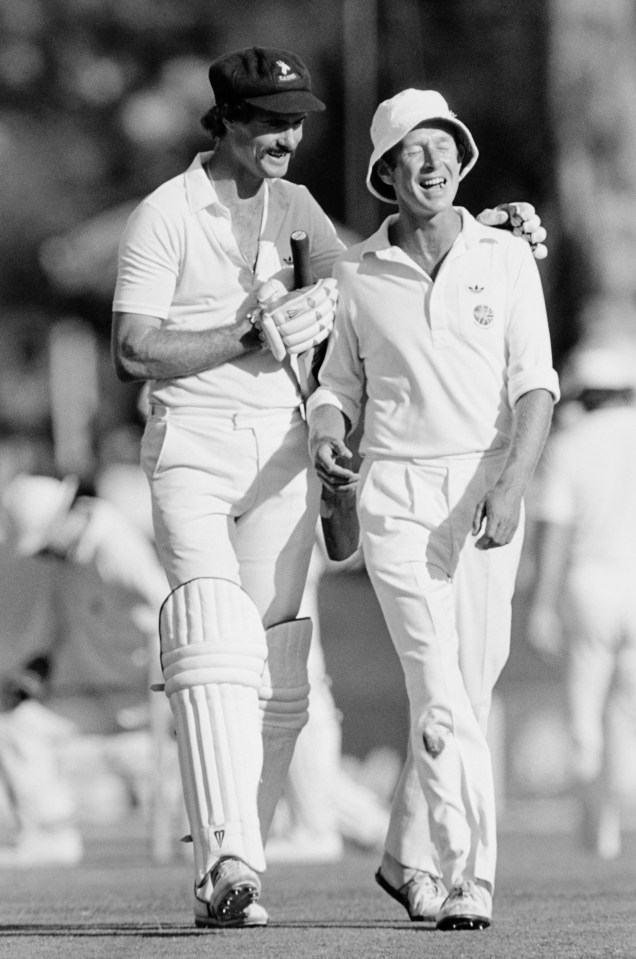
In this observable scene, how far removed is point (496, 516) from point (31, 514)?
5143 millimetres

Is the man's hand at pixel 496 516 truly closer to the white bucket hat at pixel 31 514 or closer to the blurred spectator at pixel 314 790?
the blurred spectator at pixel 314 790

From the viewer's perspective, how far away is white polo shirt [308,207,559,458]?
19.5 ft

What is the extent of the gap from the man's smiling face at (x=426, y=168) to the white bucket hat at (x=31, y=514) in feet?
15.5

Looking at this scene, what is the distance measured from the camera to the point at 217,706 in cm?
597

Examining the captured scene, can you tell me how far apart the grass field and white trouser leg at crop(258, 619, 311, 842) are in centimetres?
34

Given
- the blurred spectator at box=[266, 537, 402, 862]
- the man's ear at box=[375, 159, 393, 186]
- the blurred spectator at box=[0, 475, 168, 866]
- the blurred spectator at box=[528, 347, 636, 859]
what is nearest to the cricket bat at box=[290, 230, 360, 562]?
the man's ear at box=[375, 159, 393, 186]

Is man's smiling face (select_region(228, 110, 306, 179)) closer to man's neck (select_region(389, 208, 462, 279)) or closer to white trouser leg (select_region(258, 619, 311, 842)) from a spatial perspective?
man's neck (select_region(389, 208, 462, 279))

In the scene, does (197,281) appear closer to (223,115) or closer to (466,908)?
(223,115)

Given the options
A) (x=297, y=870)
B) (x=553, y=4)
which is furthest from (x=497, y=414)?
(x=553, y=4)

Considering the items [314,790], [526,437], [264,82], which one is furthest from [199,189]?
[314,790]

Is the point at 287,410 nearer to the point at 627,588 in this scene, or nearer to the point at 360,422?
the point at 360,422

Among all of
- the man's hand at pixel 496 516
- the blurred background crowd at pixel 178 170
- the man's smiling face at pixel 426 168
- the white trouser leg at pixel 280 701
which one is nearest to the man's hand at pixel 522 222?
the man's smiling face at pixel 426 168

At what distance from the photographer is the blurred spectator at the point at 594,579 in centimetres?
1027

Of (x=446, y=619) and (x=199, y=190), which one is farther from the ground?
(x=199, y=190)
